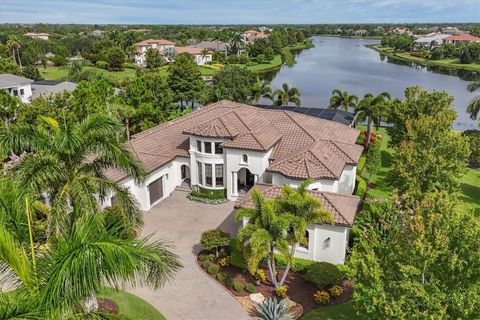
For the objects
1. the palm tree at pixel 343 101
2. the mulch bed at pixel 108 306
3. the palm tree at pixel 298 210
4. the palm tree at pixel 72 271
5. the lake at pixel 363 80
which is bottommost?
the lake at pixel 363 80

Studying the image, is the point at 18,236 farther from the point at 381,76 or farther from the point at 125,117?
the point at 381,76

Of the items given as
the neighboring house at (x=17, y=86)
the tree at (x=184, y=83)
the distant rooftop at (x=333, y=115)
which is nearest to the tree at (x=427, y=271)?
the distant rooftop at (x=333, y=115)

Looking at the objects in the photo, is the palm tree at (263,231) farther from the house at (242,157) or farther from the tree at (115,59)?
the tree at (115,59)

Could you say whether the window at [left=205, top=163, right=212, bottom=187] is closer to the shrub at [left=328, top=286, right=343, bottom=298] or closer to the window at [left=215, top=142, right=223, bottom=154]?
the window at [left=215, top=142, right=223, bottom=154]

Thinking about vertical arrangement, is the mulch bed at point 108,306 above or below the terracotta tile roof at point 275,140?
below

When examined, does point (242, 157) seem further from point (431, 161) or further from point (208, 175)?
point (431, 161)

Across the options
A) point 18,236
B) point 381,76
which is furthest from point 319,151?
point 381,76

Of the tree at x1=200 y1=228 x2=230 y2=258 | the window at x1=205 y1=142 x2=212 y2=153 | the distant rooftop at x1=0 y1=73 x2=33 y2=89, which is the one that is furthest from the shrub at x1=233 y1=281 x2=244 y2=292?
the distant rooftop at x1=0 y1=73 x2=33 y2=89
